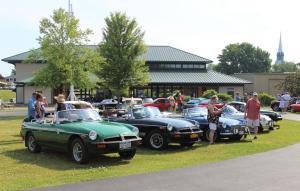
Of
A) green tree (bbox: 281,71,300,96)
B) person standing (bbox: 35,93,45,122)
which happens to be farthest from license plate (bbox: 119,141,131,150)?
green tree (bbox: 281,71,300,96)

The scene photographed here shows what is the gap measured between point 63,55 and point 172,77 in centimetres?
2547

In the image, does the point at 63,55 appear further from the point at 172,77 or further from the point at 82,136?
the point at 172,77

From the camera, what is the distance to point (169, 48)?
213 ft

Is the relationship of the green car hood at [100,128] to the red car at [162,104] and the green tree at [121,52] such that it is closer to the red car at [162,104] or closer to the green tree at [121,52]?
the red car at [162,104]

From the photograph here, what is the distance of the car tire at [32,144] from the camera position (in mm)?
13820

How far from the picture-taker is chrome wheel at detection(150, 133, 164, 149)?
14708 mm

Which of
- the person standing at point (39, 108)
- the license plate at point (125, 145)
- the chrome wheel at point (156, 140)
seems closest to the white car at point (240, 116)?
the chrome wheel at point (156, 140)

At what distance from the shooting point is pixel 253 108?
58.9ft

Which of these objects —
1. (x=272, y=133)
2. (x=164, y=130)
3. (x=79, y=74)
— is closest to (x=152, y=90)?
(x=79, y=74)

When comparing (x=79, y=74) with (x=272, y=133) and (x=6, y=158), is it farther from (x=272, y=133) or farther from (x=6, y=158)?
(x=6, y=158)

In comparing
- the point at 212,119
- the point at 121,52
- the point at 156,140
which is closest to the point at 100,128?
the point at 156,140

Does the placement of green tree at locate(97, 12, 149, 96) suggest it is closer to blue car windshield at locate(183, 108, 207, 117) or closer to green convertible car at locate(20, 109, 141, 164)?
blue car windshield at locate(183, 108, 207, 117)

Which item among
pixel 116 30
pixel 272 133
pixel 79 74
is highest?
pixel 116 30

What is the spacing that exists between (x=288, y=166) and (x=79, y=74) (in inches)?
947
